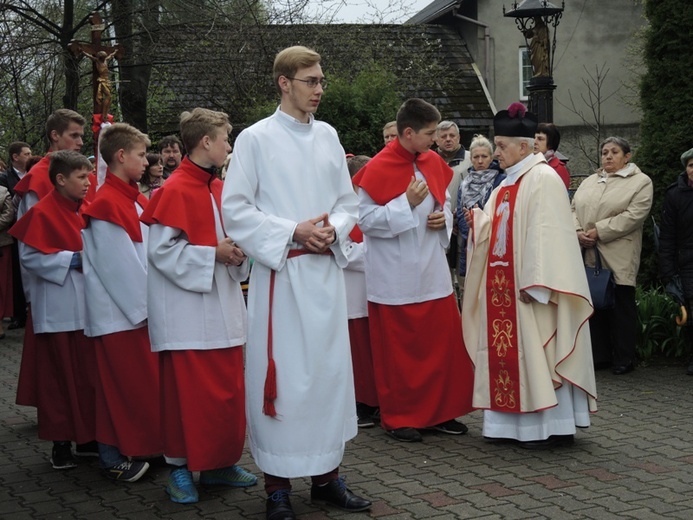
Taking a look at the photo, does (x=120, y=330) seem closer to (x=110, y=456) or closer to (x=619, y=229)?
(x=110, y=456)

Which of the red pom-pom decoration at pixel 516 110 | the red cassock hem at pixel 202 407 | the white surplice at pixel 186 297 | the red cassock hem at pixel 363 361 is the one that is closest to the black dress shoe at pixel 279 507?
the red cassock hem at pixel 202 407

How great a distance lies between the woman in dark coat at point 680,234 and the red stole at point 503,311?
2.69 meters

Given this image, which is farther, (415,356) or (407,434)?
(415,356)

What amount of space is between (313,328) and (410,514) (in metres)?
1.11

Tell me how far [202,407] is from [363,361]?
7.30ft

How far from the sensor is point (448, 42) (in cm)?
2827

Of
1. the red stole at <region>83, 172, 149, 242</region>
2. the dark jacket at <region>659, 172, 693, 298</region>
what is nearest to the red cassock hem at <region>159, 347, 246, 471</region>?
the red stole at <region>83, 172, 149, 242</region>

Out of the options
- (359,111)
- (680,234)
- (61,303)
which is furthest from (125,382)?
(359,111)

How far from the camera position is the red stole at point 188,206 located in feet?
18.8

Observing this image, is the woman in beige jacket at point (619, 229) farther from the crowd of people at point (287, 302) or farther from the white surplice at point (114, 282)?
the white surplice at point (114, 282)

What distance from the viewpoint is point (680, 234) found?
903 cm

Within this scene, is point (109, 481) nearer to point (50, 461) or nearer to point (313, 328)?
point (50, 461)

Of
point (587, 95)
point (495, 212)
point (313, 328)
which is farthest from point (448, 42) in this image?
point (313, 328)

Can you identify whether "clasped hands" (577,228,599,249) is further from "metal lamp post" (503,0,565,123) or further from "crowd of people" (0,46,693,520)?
"metal lamp post" (503,0,565,123)
